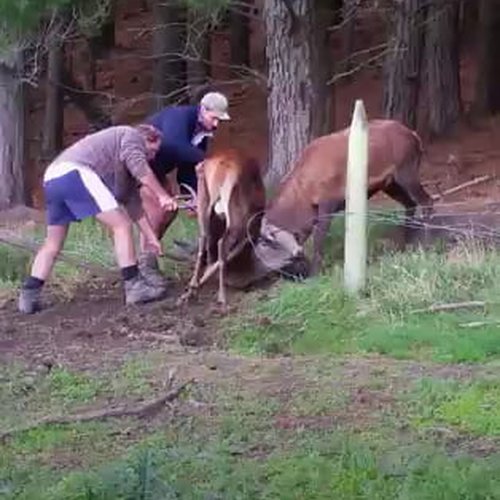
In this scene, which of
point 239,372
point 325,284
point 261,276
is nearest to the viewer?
point 239,372

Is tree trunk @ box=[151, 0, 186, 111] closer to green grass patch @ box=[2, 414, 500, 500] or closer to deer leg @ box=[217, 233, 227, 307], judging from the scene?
deer leg @ box=[217, 233, 227, 307]

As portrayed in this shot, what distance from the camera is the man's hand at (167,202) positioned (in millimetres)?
11203

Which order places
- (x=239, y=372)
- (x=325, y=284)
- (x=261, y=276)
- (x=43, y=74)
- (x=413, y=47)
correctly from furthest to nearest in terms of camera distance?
1. (x=43, y=74)
2. (x=413, y=47)
3. (x=261, y=276)
4. (x=325, y=284)
5. (x=239, y=372)

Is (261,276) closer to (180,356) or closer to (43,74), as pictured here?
(180,356)

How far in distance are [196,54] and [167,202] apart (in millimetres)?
10736

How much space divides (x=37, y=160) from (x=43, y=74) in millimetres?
1422

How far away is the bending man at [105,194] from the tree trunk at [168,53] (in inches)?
439

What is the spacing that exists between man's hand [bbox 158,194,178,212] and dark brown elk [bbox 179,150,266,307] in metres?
0.40

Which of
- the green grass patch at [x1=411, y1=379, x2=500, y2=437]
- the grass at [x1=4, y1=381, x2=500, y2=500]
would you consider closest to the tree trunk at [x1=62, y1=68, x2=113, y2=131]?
the green grass patch at [x1=411, y1=379, x2=500, y2=437]

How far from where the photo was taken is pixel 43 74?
25109mm

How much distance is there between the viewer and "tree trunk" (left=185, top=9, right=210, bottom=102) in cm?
1995

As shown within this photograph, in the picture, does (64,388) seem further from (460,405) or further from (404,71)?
(404,71)

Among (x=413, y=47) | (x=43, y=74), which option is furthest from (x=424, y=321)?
(x=43, y=74)

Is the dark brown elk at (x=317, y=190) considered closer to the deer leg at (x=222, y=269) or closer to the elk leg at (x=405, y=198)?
the elk leg at (x=405, y=198)
